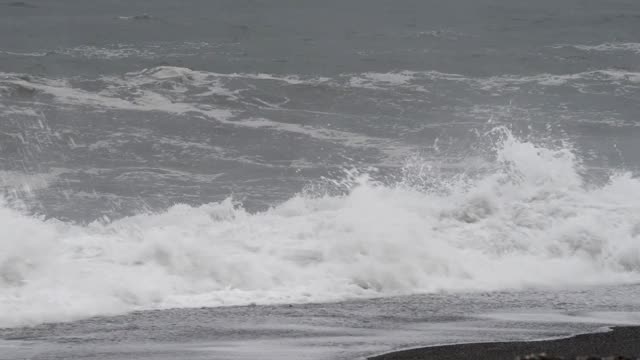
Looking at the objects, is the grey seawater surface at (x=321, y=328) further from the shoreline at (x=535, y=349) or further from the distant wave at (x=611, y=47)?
the distant wave at (x=611, y=47)

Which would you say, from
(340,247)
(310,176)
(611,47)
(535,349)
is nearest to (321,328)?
(535,349)

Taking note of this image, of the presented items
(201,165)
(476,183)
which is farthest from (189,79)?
(476,183)

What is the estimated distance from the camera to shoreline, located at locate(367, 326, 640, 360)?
27.8 feet

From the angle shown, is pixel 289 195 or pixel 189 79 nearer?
pixel 289 195

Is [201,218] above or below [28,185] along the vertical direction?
below

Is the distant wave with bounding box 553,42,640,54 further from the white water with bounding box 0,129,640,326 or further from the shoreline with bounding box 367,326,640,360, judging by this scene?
the shoreline with bounding box 367,326,640,360

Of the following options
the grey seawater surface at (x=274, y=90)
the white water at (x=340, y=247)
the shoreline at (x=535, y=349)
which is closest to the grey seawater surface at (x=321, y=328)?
the shoreline at (x=535, y=349)

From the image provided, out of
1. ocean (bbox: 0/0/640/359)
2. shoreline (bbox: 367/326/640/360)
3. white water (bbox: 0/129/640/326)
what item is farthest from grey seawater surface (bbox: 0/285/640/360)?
white water (bbox: 0/129/640/326)

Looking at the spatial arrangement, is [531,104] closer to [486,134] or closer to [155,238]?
[486,134]

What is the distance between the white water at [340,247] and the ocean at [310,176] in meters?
0.04

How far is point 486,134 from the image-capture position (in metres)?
20.0

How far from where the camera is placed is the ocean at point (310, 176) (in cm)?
1020

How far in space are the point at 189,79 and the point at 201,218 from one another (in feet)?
29.2

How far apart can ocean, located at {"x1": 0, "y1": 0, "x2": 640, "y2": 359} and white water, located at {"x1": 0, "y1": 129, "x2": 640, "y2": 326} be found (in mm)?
37
